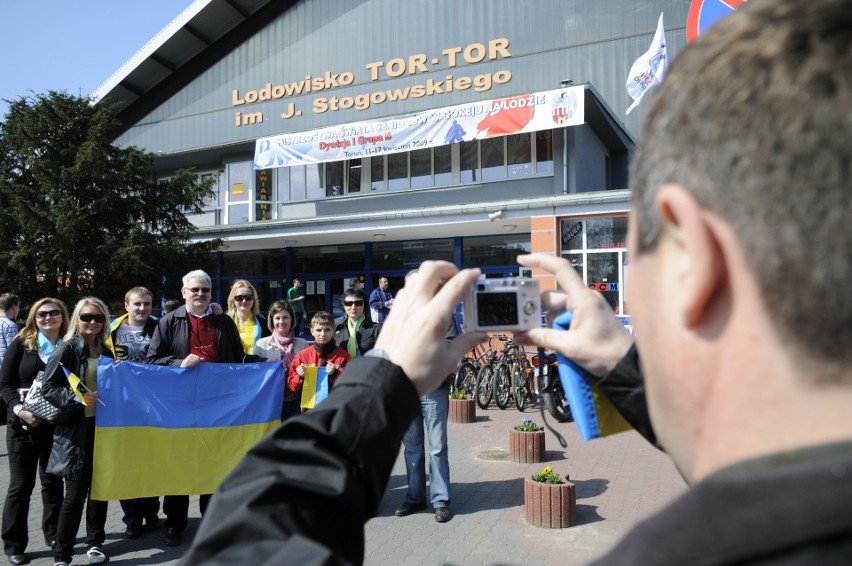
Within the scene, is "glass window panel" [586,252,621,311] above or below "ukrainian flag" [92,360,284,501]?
above

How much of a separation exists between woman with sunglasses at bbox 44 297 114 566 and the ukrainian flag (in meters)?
0.10

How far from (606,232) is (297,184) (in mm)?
10130

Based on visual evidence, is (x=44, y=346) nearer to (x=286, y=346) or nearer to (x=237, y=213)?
(x=286, y=346)

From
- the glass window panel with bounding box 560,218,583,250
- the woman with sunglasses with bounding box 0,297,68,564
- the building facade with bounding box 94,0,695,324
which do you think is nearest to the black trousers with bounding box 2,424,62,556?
the woman with sunglasses with bounding box 0,297,68,564

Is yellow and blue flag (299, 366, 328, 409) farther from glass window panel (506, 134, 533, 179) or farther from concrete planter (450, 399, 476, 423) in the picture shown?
glass window panel (506, 134, 533, 179)

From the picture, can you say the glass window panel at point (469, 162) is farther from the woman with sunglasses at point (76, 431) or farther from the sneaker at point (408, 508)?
the woman with sunglasses at point (76, 431)

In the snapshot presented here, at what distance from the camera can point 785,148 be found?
0.55 metres

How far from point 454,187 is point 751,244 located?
16569mm

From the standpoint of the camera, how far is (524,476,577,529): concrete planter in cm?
521

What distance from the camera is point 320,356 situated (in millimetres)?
5988

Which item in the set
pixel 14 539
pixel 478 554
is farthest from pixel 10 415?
pixel 478 554

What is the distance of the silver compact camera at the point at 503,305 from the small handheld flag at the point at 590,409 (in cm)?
18

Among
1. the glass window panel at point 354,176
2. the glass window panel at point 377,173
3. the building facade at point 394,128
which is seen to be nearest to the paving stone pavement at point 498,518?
the building facade at point 394,128

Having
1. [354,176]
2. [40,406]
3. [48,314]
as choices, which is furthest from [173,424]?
[354,176]
